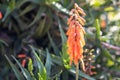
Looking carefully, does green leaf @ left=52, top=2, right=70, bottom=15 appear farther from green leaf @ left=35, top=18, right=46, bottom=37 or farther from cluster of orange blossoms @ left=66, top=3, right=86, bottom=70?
cluster of orange blossoms @ left=66, top=3, right=86, bottom=70

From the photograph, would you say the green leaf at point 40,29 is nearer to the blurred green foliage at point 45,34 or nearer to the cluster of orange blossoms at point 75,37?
the blurred green foliage at point 45,34

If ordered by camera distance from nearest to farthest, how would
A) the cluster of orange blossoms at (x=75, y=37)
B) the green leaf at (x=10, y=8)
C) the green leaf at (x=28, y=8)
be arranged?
the cluster of orange blossoms at (x=75, y=37), the green leaf at (x=10, y=8), the green leaf at (x=28, y=8)

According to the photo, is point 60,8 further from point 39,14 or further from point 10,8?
point 10,8

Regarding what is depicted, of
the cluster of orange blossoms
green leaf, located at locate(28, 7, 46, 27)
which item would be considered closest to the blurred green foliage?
green leaf, located at locate(28, 7, 46, 27)

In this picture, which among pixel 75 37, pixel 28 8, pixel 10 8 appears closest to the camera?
pixel 75 37

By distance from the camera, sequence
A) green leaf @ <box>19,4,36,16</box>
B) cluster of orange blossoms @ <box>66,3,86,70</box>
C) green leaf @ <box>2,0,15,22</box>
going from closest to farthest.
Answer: cluster of orange blossoms @ <box>66,3,86,70</box>
green leaf @ <box>2,0,15,22</box>
green leaf @ <box>19,4,36,16</box>

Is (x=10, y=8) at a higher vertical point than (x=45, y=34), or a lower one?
higher

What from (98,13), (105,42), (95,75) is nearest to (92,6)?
(98,13)

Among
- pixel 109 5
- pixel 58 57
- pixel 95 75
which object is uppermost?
pixel 109 5

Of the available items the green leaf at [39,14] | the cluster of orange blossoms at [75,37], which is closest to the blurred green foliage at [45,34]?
the green leaf at [39,14]

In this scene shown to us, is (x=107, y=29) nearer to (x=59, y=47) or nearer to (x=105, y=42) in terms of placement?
(x=105, y=42)

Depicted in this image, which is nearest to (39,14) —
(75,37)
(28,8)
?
(28,8)
